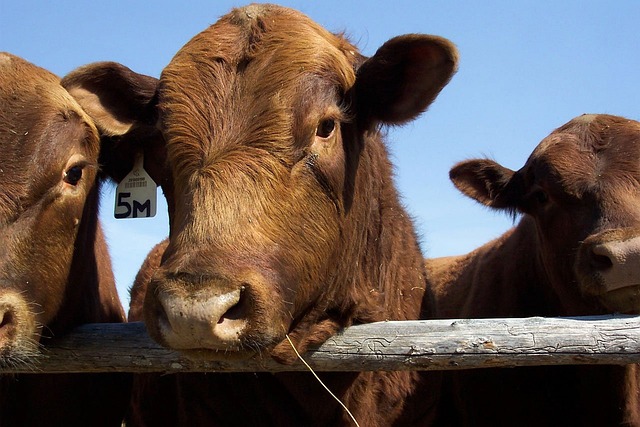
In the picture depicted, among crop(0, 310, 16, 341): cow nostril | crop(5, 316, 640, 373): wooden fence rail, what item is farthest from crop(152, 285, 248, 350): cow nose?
crop(0, 310, 16, 341): cow nostril

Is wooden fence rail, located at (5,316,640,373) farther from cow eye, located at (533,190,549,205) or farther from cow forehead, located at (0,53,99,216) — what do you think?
cow eye, located at (533,190,549,205)

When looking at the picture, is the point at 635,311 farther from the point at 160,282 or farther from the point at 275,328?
the point at 160,282

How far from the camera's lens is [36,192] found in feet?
15.7

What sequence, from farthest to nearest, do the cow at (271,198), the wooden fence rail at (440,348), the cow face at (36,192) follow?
the cow face at (36,192) → the wooden fence rail at (440,348) → the cow at (271,198)

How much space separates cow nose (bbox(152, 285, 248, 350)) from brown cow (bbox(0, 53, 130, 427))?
123 centimetres

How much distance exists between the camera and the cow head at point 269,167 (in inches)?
145

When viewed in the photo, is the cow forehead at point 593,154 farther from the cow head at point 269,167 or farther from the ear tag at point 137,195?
the ear tag at point 137,195

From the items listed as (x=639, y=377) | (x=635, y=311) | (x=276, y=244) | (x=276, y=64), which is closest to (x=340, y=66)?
(x=276, y=64)

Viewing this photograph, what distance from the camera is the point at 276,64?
4.55 metres

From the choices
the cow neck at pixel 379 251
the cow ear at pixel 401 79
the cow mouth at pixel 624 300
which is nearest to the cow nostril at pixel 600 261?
the cow mouth at pixel 624 300

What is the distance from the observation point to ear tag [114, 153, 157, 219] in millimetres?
5406

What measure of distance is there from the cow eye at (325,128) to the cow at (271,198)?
17 millimetres

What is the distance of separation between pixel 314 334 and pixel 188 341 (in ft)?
3.42

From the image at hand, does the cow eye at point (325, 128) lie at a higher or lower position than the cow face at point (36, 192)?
higher
